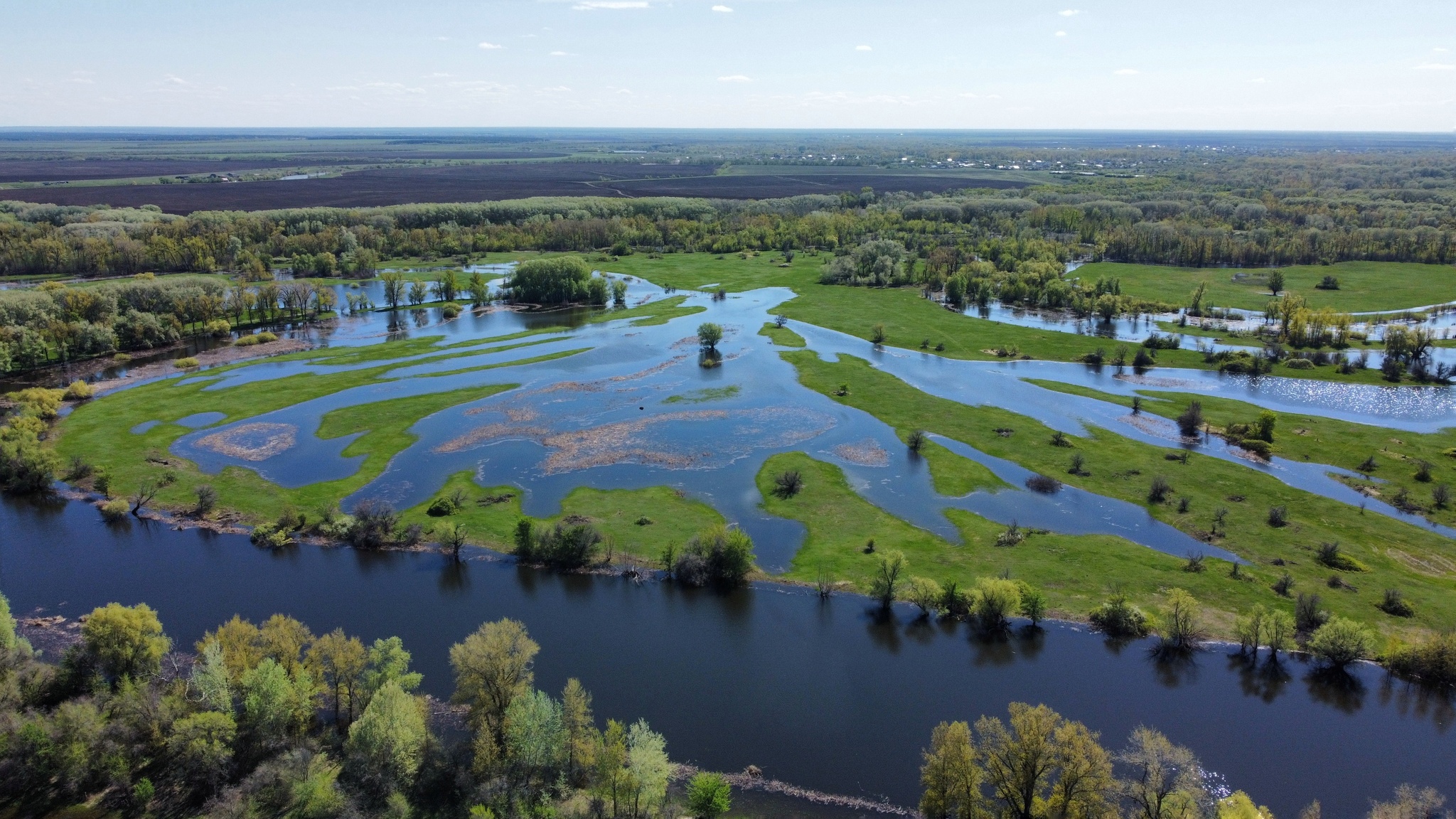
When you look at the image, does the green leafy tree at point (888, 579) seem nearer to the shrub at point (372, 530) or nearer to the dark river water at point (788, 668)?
the dark river water at point (788, 668)

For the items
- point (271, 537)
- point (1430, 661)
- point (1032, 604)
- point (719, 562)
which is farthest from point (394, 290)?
point (1430, 661)

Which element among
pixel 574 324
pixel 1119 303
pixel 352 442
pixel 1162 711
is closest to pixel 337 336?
pixel 574 324

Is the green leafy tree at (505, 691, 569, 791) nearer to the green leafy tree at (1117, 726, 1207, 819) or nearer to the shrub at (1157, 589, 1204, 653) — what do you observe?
the green leafy tree at (1117, 726, 1207, 819)

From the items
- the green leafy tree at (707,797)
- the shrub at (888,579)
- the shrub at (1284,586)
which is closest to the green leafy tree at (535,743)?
the green leafy tree at (707,797)

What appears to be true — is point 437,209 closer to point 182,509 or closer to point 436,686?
point 182,509

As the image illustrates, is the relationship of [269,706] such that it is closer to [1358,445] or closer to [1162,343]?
[1358,445]

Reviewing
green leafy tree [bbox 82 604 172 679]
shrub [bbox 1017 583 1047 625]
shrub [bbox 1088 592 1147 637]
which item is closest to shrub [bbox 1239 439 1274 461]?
shrub [bbox 1088 592 1147 637]
